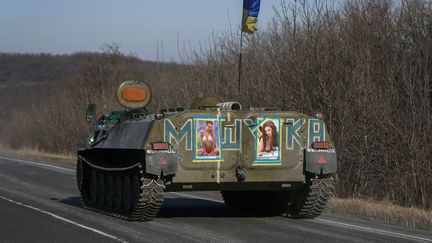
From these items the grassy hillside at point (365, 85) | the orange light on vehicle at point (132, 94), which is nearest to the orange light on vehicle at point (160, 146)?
the orange light on vehicle at point (132, 94)

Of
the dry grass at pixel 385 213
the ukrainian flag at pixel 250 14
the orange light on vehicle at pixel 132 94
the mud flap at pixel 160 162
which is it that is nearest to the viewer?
the mud flap at pixel 160 162

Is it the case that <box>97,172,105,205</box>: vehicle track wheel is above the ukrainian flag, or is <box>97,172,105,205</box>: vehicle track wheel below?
below

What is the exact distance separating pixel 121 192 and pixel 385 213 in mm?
4477

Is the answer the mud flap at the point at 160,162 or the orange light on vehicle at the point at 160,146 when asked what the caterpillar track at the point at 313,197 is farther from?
the orange light on vehicle at the point at 160,146

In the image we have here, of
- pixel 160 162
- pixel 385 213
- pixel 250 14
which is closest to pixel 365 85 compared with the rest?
pixel 250 14

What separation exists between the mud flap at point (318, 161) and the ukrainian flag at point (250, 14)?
7673mm

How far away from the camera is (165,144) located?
1171 centimetres

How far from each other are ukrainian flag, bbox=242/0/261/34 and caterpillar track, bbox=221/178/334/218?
19.6ft

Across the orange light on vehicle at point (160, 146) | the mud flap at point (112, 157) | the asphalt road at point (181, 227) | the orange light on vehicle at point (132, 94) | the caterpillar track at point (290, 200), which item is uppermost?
the orange light on vehicle at point (132, 94)

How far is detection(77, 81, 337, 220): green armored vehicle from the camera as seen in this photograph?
1177 centimetres

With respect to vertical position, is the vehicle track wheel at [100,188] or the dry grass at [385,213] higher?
the vehicle track wheel at [100,188]

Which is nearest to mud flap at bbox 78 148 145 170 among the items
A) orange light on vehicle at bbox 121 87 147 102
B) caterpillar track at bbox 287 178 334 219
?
orange light on vehicle at bbox 121 87 147 102

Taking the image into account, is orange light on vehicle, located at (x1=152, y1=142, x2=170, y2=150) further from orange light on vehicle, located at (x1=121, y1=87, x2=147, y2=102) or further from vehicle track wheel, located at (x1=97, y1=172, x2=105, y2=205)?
orange light on vehicle, located at (x1=121, y1=87, x2=147, y2=102)

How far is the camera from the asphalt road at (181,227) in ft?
33.5
